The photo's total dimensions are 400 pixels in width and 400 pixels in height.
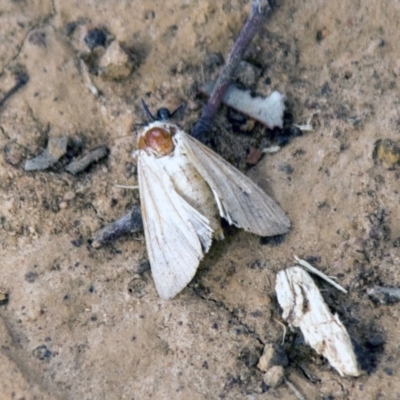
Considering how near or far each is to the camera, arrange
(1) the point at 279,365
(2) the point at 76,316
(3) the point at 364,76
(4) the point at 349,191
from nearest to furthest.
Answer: (1) the point at 279,365 → (2) the point at 76,316 → (4) the point at 349,191 → (3) the point at 364,76

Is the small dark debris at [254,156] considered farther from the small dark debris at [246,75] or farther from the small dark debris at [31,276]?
the small dark debris at [31,276]

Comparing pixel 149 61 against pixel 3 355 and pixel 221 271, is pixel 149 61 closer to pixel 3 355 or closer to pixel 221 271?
pixel 221 271

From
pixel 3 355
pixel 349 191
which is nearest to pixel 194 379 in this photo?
pixel 3 355

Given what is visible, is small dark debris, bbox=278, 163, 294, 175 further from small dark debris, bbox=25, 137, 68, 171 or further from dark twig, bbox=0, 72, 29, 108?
dark twig, bbox=0, 72, 29, 108

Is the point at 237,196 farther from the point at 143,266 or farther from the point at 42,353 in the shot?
the point at 42,353

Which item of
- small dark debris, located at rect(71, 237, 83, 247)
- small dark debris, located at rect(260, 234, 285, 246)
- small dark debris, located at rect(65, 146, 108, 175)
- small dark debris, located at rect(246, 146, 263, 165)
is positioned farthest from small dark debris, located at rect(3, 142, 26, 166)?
small dark debris, located at rect(260, 234, 285, 246)

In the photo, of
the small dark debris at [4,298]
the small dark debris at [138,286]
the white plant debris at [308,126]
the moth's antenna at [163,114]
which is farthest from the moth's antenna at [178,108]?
the small dark debris at [4,298]

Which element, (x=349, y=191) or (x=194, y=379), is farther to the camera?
(x=349, y=191)
